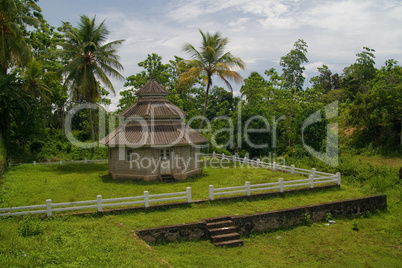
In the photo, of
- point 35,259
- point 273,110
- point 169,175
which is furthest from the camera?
point 273,110

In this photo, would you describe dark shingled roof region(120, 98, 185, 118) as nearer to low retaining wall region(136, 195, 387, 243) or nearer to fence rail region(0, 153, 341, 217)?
fence rail region(0, 153, 341, 217)

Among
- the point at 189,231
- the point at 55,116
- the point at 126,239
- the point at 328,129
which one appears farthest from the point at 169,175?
the point at 55,116

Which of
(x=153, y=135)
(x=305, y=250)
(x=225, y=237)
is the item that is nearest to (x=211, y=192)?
(x=225, y=237)

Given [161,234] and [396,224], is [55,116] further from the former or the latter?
[396,224]

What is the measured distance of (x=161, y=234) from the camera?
1218 centimetres

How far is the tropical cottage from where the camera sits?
65.6 ft

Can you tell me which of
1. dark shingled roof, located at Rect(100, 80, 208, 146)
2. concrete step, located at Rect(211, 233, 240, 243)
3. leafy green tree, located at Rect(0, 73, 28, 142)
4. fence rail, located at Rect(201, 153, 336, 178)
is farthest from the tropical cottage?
concrete step, located at Rect(211, 233, 240, 243)

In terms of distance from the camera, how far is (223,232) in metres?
12.9

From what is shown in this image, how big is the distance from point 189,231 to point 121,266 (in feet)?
14.1

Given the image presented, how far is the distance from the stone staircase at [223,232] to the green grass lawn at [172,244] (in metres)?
0.30

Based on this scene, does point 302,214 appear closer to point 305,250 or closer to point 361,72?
point 305,250

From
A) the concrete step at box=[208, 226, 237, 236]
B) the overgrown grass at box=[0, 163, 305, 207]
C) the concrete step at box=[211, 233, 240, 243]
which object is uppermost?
the overgrown grass at box=[0, 163, 305, 207]

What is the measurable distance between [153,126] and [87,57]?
9719 mm

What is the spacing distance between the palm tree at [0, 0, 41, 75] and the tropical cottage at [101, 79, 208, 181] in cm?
1025
